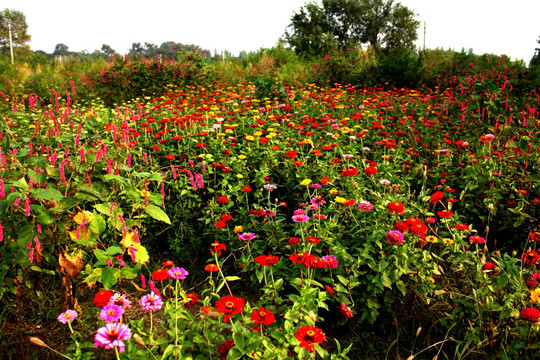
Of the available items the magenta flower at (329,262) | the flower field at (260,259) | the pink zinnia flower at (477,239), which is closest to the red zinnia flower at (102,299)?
the flower field at (260,259)

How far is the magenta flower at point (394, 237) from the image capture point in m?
1.86

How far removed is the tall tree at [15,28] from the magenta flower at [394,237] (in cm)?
5887

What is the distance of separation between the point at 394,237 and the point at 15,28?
205 feet

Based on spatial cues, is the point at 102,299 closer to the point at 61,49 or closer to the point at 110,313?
the point at 110,313

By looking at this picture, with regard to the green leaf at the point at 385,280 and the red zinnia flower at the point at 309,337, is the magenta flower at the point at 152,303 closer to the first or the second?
the red zinnia flower at the point at 309,337

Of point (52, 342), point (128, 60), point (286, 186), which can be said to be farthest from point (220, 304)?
point (128, 60)

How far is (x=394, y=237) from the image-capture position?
1872mm

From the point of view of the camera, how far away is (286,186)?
10.3ft

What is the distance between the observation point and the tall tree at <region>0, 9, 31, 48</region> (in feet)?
157

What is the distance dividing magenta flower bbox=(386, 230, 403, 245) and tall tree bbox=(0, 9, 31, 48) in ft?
193

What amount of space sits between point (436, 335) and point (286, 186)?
158cm

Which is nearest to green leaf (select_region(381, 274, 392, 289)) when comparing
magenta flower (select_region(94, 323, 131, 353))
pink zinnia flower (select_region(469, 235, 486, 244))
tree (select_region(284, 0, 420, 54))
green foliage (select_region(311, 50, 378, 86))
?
pink zinnia flower (select_region(469, 235, 486, 244))

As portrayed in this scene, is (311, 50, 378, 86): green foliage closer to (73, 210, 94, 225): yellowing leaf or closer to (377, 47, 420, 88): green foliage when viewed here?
(377, 47, 420, 88): green foliage

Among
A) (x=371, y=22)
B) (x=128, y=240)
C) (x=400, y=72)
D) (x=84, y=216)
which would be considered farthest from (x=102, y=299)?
(x=371, y=22)
